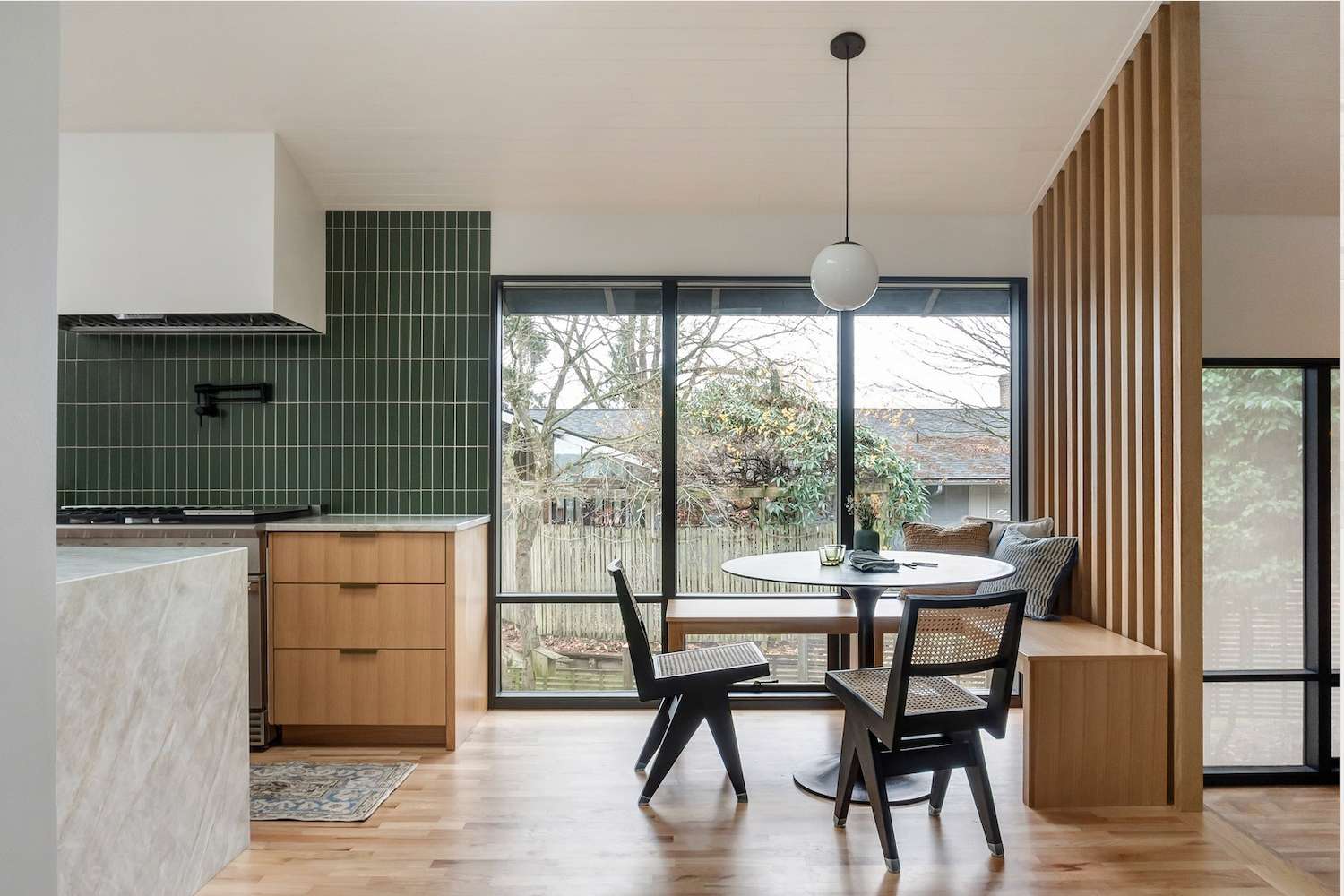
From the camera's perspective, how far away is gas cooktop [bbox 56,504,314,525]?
348cm

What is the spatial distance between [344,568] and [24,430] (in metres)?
2.73

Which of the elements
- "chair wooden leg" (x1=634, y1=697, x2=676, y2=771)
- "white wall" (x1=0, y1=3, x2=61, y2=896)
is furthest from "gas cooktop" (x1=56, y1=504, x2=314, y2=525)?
"white wall" (x1=0, y1=3, x2=61, y2=896)

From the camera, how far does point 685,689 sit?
294cm

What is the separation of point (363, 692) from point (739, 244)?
2677 mm

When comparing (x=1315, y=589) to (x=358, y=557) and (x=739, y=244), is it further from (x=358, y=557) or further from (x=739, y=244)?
(x=358, y=557)

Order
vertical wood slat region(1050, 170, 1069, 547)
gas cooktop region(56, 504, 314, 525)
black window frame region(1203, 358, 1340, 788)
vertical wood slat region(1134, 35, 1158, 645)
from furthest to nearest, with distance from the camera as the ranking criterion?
vertical wood slat region(1050, 170, 1069, 547) < black window frame region(1203, 358, 1340, 788) < gas cooktop region(56, 504, 314, 525) < vertical wood slat region(1134, 35, 1158, 645)

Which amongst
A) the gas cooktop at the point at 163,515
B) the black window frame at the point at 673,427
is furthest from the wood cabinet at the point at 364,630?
the black window frame at the point at 673,427

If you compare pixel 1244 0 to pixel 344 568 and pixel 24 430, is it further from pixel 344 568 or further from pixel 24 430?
pixel 344 568

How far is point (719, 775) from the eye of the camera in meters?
3.15

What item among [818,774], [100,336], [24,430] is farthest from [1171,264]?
[100,336]

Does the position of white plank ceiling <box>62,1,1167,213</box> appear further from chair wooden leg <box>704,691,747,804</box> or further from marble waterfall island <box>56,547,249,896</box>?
chair wooden leg <box>704,691,747,804</box>

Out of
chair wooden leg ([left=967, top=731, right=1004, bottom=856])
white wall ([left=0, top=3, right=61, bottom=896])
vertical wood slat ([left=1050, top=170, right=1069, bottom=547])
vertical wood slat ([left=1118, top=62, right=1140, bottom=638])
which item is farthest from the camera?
vertical wood slat ([left=1050, top=170, right=1069, bottom=547])

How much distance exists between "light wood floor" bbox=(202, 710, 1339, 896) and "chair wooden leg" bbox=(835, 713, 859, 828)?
5 cm

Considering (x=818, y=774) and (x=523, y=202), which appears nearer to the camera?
(x=818, y=774)
